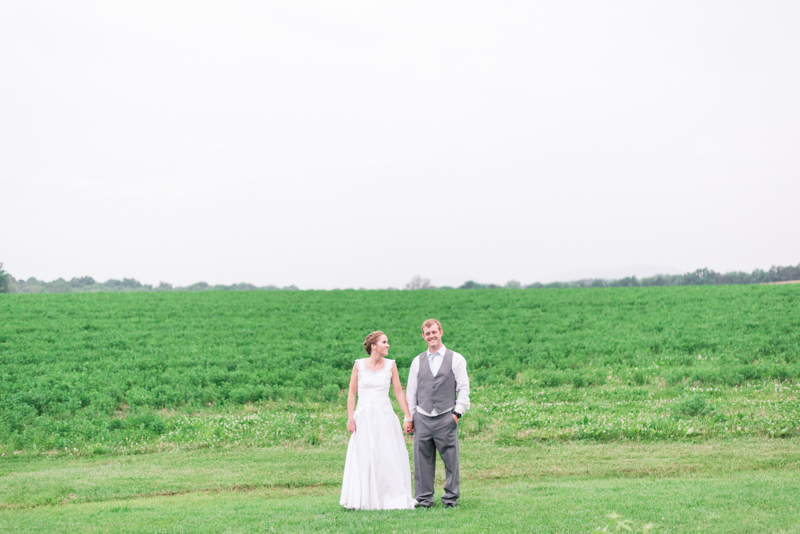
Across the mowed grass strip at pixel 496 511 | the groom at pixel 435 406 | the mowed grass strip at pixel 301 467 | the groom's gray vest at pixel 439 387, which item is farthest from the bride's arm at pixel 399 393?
the mowed grass strip at pixel 301 467

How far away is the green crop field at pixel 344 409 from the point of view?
358 inches

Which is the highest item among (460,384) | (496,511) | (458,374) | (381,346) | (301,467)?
(381,346)

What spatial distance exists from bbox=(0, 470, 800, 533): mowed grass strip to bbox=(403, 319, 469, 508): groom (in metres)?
0.50

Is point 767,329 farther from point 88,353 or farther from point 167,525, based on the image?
point 88,353

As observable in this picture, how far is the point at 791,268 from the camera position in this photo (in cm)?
5553

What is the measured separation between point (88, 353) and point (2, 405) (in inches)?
216

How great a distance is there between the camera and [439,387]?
8.20m

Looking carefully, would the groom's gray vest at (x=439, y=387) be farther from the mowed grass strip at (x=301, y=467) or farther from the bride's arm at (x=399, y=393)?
the mowed grass strip at (x=301, y=467)

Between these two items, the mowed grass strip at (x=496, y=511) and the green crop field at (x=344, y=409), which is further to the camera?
the green crop field at (x=344, y=409)

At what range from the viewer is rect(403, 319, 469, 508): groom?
8195mm

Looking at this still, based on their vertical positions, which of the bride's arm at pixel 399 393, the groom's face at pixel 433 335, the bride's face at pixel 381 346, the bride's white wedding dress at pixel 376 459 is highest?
the groom's face at pixel 433 335

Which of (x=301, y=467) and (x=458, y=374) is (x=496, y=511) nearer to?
(x=458, y=374)

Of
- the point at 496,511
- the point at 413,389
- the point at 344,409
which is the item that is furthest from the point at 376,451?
the point at 344,409

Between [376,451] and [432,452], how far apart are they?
2.62ft
